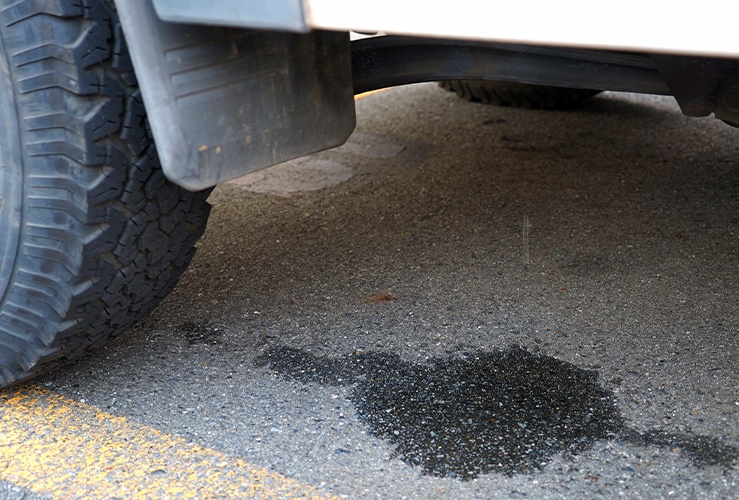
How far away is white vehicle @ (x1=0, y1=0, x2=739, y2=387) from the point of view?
154cm

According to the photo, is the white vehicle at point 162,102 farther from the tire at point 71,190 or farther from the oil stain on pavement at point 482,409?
the oil stain on pavement at point 482,409

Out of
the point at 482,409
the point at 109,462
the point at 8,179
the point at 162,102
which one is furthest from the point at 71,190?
the point at 482,409

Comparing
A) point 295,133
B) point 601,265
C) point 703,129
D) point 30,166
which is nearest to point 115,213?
point 30,166

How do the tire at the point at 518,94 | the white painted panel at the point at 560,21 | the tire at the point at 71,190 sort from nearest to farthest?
the white painted panel at the point at 560,21
the tire at the point at 71,190
the tire at the point at 518,94

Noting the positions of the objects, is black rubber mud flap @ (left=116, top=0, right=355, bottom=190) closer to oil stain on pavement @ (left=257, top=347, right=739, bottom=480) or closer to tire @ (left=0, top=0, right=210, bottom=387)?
tire @ (left=0, top=0, right=210, bottom=387)

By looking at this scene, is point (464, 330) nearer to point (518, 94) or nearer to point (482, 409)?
point (482, 409)

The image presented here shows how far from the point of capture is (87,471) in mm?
1912

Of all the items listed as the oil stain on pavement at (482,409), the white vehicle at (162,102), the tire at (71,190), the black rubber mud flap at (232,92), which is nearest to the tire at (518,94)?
the white vehicle at (162,102)

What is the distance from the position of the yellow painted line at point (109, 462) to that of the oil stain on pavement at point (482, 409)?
0.32 metres

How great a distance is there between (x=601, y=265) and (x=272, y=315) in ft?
3.72

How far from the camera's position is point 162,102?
1.58m

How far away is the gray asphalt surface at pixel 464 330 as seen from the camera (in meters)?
1.91

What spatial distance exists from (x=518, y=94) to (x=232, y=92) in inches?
119

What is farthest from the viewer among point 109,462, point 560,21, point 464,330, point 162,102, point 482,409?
point 464,330
